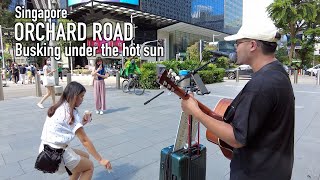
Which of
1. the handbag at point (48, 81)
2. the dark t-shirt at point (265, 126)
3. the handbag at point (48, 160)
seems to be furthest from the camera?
the handbag at point (48, 81)

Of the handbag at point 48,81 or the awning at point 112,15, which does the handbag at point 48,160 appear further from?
the awning at point 112,15

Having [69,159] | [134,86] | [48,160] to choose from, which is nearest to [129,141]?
[69,159]

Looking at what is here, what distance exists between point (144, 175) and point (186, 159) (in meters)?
1.39

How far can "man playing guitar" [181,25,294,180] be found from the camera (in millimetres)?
1277

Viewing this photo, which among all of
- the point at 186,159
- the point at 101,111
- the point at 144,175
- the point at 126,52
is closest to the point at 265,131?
the point at 186,159

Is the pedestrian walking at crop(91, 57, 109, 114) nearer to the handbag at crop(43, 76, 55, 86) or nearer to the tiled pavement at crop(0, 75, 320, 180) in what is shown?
the tiled pavement at crop(0, 75, 320, 180)

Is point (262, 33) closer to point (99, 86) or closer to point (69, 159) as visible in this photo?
point (69, 159)

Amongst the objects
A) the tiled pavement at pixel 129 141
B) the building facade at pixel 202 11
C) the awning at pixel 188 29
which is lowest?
the tiled pavement at pixel 129 141

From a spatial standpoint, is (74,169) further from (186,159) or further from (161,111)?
(161,111)

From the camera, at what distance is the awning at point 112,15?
37156 mm

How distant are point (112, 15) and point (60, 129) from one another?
40.2 meters

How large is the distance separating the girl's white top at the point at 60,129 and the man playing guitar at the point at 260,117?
128 cm

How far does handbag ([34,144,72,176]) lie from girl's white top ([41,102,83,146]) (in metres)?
0.07

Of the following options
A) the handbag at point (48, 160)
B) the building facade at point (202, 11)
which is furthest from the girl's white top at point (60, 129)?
the building facade at point (202, 11)
